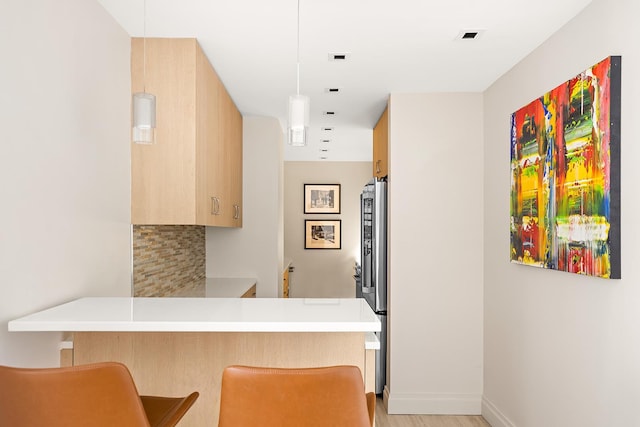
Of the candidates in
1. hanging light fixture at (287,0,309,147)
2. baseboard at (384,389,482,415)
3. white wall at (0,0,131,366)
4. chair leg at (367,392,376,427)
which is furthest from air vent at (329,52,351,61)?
baseboard at (384,389,482,415)

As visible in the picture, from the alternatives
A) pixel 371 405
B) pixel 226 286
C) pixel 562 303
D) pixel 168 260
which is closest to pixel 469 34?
pixel 562 303

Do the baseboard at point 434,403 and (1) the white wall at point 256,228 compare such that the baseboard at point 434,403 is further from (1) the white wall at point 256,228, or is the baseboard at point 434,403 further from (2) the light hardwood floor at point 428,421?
(1) the white wall at point 256,228

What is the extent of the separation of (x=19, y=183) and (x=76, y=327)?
1.81ft

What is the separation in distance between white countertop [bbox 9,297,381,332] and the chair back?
30 centimetres

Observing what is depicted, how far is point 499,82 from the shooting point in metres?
3.83

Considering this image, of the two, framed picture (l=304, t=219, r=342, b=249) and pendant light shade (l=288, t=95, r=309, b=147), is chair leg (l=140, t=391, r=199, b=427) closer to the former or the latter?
pendant light shade (l=288, t=95, r=309, b=147)

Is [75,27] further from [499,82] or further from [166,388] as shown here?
[499,82]

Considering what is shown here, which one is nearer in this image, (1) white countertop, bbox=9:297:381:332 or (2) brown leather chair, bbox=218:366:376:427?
(2) brown leather chair, bbox=218:366:376:427

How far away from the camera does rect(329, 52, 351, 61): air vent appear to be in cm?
328

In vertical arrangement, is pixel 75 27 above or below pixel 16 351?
above

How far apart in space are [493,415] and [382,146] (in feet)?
7.81

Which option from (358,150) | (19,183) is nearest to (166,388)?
(19,183)

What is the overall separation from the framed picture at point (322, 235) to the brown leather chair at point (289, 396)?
6912mm

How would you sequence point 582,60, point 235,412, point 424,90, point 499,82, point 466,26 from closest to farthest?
point 235,412, point 582,60, point 466,26, point 499,82, point 424,90
